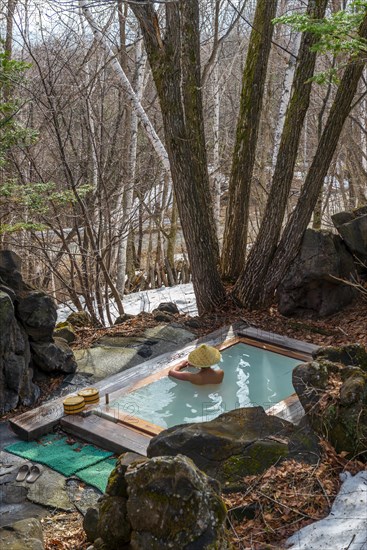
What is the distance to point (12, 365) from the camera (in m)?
4.93

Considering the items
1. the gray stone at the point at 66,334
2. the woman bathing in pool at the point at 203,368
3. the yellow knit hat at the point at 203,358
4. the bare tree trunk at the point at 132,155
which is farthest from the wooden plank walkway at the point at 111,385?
the bare tree trunk at the point at 132,155

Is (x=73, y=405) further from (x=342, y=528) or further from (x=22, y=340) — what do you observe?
(x=342, y=528)

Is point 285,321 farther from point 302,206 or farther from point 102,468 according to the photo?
point 102,468

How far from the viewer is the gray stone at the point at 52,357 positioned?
542 cm

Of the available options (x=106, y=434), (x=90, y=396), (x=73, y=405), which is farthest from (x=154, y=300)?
(x=106, y=434)

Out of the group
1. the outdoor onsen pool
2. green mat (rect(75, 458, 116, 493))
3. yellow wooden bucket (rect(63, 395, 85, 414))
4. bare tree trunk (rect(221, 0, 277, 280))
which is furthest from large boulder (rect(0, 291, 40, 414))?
bare tree trunk (rect(221, 0, 277, 280))

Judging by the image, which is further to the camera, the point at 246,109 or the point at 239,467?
the point at 246,109

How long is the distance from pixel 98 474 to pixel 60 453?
0.47 meters

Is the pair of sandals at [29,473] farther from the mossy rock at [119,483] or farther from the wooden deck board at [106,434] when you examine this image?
the mossy rock at [119,483]

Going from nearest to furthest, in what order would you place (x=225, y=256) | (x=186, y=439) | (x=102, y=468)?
(x=186, y=439), (x=102, y=468), (x=225, y=256)

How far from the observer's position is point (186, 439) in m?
3.57

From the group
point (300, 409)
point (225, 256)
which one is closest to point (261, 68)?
point (225, 256)

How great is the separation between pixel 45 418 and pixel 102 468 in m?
0.86

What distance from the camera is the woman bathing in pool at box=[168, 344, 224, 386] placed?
17.2ft
